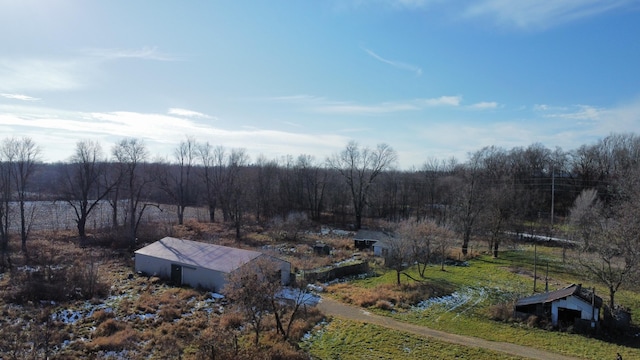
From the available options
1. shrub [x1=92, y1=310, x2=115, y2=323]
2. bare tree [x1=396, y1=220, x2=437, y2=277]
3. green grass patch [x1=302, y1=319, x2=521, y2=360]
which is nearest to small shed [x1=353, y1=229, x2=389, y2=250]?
bare tree [x1=396, y1=220, x2=437, y2=277]

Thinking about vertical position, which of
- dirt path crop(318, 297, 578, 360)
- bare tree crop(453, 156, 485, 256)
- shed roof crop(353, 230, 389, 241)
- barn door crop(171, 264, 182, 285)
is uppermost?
bare tree crop(453, 156, 485, 256)

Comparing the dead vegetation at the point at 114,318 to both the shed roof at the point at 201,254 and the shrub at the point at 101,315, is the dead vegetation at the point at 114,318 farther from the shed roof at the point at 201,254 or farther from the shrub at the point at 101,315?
the shed roof at the point at 201,254

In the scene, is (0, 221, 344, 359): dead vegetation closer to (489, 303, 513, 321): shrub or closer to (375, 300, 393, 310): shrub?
(375, 300, 393, 310): shrub

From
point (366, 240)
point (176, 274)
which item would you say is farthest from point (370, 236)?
point (176, 274)

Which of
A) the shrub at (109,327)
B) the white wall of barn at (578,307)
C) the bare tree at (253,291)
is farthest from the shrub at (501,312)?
the shrub at (109,327)

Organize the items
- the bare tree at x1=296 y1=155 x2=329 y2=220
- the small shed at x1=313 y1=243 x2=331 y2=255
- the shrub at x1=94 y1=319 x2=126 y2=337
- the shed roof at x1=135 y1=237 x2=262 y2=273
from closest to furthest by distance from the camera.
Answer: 1. the shrub at x1=94 y1=319 x2=126 y2=337
2. the shed roof at x1=135 y1=237 x2=262 y2=273
3. the small shed at x1=313 y1=243 x2=331 y2=255
4. the bare tree at x1=296 y1=155 x2=329 y2=220

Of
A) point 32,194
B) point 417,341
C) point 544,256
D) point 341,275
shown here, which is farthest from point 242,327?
point 32,194

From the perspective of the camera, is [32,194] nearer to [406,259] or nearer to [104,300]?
[104,300]
